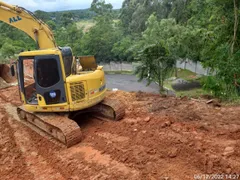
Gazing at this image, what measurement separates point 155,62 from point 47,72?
9.82 metres

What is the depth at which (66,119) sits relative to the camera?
260 inches

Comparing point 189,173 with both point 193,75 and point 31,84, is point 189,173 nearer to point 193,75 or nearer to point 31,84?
point 31,84

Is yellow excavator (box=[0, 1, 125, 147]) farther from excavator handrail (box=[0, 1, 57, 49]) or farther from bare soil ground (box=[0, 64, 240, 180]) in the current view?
excavator handrail (box=[0, 1, 57, 49])

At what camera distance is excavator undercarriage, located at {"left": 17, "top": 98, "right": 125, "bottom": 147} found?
6223 mm

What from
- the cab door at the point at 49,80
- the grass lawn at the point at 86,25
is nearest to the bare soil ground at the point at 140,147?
the cab door at the point at 49,80

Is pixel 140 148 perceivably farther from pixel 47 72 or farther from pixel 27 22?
pixel 27 22

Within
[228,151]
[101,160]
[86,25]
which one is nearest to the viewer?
[228,151]

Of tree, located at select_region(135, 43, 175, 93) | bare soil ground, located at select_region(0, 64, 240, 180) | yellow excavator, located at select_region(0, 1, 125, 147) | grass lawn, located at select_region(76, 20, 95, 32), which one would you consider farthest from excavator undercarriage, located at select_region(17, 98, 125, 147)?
grass lawn, located at select_region(76, 20, 95, 32)

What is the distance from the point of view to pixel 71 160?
5688 millimetres

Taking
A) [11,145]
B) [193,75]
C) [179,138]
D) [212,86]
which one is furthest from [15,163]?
[193,75]

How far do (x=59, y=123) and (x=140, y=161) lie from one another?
2.28 metres

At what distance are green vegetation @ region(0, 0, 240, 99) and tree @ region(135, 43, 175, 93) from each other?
0.20 feet
